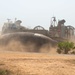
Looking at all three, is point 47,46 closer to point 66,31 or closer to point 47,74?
point 66,31

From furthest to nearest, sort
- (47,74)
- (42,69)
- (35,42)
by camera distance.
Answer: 1. (35,42)
2. (42,69)
3. (47,74)

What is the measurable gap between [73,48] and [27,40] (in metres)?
9.85

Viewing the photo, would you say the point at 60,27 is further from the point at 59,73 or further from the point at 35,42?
the point at 59,73

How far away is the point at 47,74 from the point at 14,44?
26128mm

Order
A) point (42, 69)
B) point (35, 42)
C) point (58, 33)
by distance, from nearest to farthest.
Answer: point (42, 69), point (35, 42), point (58, 33)

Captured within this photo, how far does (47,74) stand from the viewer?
12.0 m

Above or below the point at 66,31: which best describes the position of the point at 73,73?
below

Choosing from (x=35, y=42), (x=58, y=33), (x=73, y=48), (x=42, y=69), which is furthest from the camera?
(x=58, y=33)

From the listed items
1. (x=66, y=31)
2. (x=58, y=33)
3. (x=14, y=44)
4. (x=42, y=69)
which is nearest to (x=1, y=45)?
(x=14, y=44)

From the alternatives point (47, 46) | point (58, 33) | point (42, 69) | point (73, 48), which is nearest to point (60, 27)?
point (58, 33)

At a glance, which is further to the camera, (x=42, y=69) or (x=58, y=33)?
(x=58, y=33)

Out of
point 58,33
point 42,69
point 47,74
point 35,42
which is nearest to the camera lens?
point 47,74

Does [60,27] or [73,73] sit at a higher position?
[60,27]

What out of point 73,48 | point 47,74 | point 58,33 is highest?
point 58,33
